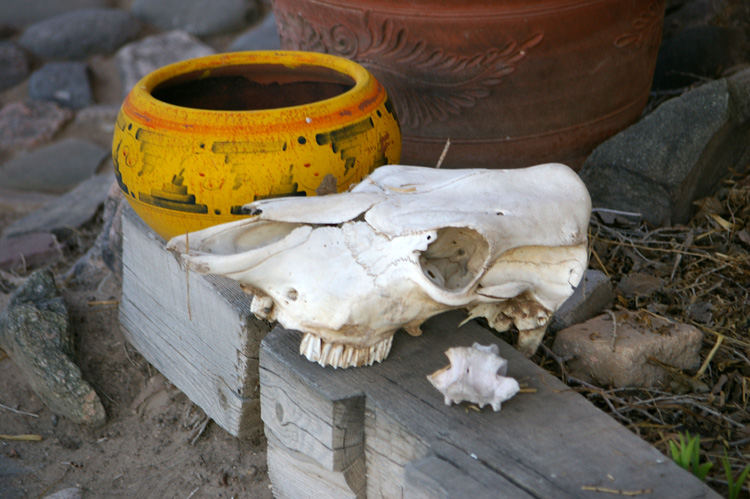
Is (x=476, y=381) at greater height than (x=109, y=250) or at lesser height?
greater

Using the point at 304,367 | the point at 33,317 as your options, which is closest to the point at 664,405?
the point at 304,367

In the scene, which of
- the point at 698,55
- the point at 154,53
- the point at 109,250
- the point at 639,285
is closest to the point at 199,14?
the point at 154,53

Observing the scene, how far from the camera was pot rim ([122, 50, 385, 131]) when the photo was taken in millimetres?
1574

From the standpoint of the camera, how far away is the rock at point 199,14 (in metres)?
5.00

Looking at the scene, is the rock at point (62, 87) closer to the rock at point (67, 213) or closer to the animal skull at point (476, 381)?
the rock at point (67, 213)

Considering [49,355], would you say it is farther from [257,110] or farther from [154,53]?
[154,53]

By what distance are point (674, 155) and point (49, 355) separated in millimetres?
1905

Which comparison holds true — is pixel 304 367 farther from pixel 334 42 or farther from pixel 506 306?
pixel 334 42

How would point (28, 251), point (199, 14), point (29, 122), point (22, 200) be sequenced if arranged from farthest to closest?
point (199, 14) → point (29, 122) → point (22, 200) → point (28, 251)

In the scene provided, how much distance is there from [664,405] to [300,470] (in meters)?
0.78

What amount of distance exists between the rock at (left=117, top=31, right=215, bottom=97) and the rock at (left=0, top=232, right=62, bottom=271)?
1866mm

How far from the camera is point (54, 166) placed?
4.14 metres

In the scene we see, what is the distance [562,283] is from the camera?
1.44 m

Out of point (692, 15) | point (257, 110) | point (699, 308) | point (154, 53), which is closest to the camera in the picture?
point (257, 110)
